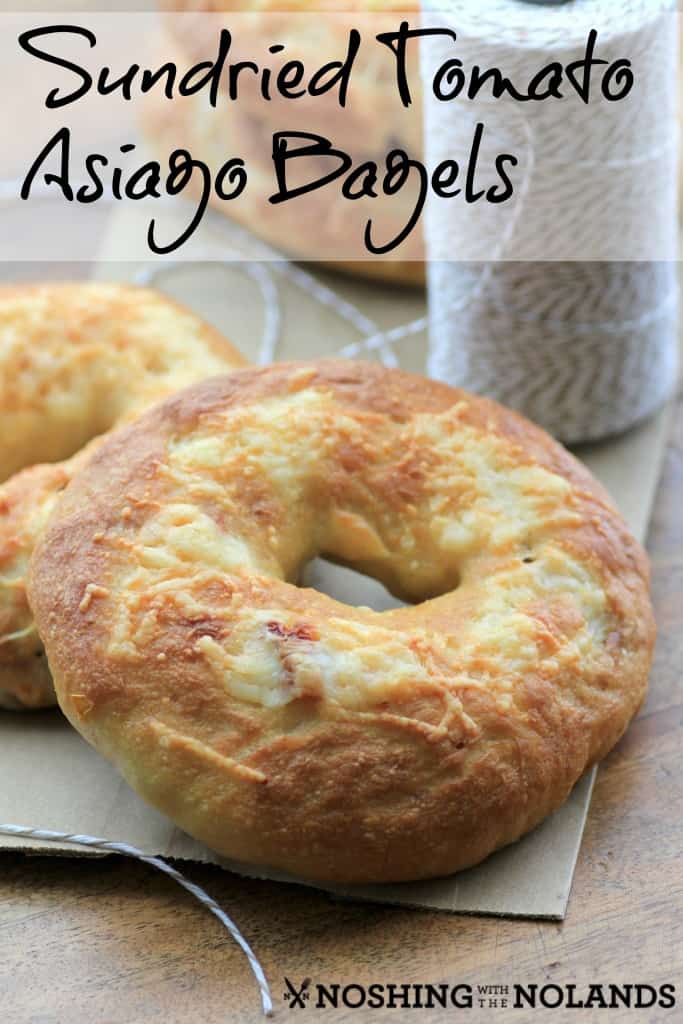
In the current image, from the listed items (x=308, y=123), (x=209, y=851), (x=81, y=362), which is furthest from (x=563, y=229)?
(x=209, y=851)

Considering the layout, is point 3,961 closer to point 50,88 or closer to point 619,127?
point 619,127

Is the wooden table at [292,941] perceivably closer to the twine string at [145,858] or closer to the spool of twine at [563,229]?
the twine string at [145,858]

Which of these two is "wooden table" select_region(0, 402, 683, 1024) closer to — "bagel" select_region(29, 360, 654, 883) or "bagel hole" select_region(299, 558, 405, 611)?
"bagel" select_region(29, 360, 654, 883)

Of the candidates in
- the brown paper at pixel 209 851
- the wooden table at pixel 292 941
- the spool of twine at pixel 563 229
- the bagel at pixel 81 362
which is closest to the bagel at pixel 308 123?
the spool of twine at pixel 563 229

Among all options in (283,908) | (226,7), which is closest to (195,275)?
(226,7)

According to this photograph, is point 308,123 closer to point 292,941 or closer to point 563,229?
point 563,229

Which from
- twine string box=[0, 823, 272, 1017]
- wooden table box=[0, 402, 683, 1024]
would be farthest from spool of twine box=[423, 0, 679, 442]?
twine string box=[0, 823, 272, 1017]
